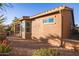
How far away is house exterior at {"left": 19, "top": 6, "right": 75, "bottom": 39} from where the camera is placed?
1318 cm

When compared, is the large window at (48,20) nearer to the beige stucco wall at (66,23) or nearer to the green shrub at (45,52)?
the beige stucco wall at (66,23)

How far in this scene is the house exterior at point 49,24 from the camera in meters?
13.2

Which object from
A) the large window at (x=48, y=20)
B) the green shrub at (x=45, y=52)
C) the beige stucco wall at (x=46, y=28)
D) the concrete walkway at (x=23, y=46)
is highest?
the large window at (x=48, y=20)

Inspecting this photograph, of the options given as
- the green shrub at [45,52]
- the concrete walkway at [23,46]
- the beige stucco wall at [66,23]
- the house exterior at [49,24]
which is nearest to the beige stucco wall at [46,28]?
the house exterior at [49,24]

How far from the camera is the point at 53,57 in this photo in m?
13.1

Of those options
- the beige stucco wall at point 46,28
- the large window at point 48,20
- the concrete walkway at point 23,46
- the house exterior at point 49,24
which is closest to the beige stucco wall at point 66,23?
the house exterior at point 49,24

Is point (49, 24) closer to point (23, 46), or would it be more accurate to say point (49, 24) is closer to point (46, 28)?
point (46, 28)

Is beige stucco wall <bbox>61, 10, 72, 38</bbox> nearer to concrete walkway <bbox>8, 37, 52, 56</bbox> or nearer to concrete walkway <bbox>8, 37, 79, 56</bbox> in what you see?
concrete walkway <bbox>8, 37, 79, 56</bbox>

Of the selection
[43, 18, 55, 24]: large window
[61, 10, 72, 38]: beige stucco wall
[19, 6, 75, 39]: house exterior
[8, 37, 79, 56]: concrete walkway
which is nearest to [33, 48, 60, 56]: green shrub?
[8, 37, 79, 56]: concrete walkway

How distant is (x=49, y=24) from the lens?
43.8 feet

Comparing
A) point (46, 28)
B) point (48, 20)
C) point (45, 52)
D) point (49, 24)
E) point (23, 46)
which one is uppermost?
point (48, 20)

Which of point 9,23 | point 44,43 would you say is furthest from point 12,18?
point 44,43

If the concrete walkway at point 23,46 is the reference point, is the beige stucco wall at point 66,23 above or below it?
above

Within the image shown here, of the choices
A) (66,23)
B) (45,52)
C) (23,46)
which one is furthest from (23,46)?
(66,23)
